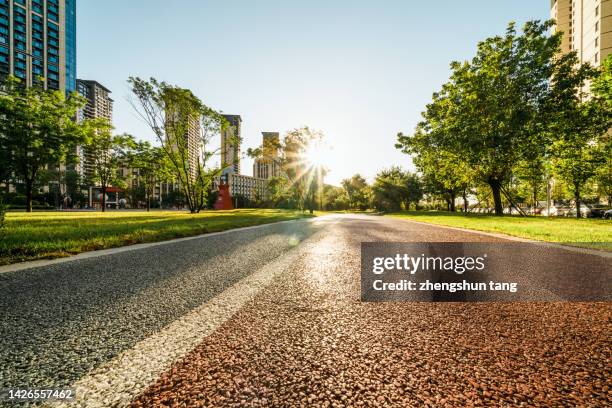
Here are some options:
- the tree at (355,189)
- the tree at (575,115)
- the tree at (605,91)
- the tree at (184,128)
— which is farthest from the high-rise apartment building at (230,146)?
the tree at (355,189)

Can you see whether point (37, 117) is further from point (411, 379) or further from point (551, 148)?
point (551, 148)

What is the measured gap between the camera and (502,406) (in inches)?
48.7

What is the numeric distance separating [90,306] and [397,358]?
2897 millimetres

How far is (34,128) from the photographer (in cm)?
2091

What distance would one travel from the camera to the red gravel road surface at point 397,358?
1312mm

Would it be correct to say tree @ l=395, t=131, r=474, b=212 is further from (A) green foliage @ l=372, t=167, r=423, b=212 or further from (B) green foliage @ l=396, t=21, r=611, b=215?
(A) green foliage @ l=372, t=167, r=423, b=212

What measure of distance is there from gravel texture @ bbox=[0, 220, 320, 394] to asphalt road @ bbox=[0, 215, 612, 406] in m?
0.02

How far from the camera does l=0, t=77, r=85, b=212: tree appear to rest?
2019 centimetres

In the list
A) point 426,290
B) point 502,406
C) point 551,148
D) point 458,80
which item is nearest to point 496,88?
point 458,80

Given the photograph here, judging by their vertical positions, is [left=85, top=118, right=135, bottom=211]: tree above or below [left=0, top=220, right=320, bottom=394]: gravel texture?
above

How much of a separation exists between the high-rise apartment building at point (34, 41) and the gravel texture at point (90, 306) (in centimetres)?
8653

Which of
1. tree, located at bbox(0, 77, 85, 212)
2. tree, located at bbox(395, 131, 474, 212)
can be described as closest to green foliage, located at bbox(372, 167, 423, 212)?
tree, located at bbox(395, 131, 474, 212)

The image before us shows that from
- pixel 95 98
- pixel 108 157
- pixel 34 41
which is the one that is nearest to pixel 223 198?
pixel 108 157

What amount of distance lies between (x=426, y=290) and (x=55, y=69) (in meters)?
102
